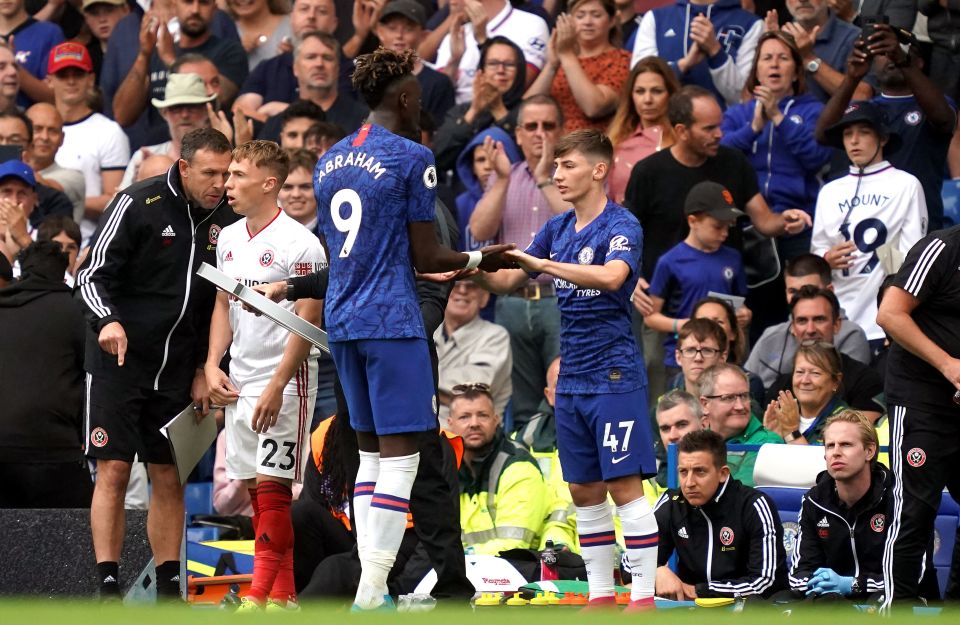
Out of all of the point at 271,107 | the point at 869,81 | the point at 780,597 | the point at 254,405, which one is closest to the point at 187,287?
the point at 254,405

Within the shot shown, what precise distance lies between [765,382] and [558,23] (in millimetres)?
3560

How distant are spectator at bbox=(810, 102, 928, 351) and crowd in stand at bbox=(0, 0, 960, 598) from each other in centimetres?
2

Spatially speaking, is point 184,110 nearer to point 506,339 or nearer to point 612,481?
point 506,339

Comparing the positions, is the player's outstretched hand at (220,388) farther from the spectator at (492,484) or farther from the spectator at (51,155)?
the spectator at (51,155)

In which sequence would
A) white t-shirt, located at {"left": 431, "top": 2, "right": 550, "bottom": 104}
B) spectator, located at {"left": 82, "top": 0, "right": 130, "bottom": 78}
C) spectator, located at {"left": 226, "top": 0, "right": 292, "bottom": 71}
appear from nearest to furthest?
white t-shirt, located at {"left": 431, "top": 2, "right": 550, "bottom": 104}, spectator, located at {"left": 226, "top": 0, "right": 292, "bottom": 71}, spectator, located at {"left": 82, "top": 0, "right": 130, "bottom": 78}

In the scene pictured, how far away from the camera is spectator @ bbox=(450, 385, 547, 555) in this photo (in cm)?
967

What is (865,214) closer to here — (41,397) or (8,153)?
(41,397)

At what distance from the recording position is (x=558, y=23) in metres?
12.5

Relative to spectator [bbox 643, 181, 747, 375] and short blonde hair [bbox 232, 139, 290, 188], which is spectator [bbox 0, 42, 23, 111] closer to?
spectator [bbox 643, 181, 747, 375]

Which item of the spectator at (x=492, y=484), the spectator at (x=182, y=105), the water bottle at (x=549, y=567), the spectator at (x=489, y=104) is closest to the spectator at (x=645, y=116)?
the spectator at (x=489, y=104)

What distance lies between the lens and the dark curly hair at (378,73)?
701 cm

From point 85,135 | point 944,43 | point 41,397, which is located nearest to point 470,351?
point 41,397

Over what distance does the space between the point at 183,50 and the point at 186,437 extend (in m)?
6.59

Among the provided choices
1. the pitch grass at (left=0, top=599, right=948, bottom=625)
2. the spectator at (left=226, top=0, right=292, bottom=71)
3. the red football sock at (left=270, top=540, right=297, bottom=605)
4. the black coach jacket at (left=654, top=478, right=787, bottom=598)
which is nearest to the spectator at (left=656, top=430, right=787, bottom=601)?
the black coach jacket at (left=654, top=478, right=787, bottom=598)
